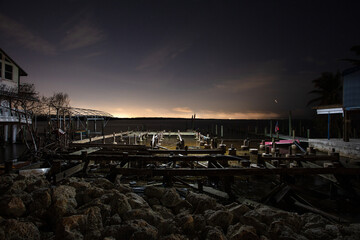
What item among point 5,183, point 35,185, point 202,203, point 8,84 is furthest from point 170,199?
point 8,84

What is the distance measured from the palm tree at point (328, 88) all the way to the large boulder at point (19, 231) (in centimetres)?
4616

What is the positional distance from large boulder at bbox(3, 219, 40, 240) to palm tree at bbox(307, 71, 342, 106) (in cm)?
4616

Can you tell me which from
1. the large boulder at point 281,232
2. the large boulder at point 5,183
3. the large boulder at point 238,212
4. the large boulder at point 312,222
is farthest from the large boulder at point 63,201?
the large boulder at point 312,222

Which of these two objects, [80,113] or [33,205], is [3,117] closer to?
[80,113]

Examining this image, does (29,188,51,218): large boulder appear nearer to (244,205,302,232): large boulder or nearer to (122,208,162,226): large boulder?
(122,208,162,226): large boulder

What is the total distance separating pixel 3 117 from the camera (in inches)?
851

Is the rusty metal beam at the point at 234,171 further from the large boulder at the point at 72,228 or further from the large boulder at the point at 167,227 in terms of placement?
the large boulder at the point at 72,228

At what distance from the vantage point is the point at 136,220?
143 inches

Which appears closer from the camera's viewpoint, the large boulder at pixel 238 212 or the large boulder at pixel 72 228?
the large boulder at pixel 72 228

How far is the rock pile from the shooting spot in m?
3.37

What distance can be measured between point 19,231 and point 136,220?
197 centimetres

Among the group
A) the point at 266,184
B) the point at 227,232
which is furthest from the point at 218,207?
the point at 266,184

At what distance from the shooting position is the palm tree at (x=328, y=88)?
36.8 meters

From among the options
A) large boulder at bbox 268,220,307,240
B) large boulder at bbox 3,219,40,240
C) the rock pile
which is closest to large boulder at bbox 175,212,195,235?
the rock pile
